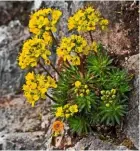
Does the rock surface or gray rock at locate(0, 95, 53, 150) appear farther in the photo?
gray rock at locate(0, 95, 53, 150)

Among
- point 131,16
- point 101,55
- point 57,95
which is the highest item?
point 131,16

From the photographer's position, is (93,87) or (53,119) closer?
(93,87)

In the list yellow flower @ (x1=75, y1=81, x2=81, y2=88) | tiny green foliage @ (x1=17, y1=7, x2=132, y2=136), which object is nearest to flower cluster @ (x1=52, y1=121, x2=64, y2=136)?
tiny green foliage @ (x1=17, y1=7, x2=132, y2=136)

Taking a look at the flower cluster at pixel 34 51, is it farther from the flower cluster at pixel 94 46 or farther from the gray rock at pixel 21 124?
the gray rock at pixel 21 124

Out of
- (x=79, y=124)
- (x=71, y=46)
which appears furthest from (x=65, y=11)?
(x=79, y=124)

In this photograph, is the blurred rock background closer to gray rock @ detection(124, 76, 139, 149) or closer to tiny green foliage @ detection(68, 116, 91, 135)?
gray rock @ detection(124, 76, 139, 149)

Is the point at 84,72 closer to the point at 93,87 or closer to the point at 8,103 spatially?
the point at 93,87

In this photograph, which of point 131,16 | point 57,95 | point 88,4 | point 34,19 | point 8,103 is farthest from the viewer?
point 8,103

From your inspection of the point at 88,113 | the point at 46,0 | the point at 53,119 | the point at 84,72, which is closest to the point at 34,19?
the point at 84,72
